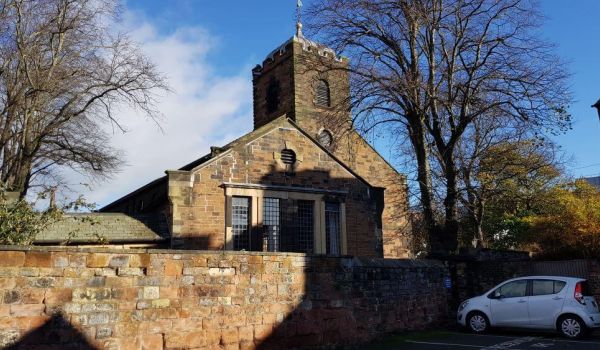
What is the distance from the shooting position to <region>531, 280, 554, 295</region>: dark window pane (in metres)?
13.0

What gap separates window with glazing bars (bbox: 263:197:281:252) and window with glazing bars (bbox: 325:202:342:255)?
228 centimetres

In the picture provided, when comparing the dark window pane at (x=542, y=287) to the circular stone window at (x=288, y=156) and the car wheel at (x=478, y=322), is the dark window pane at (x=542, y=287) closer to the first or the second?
the car wheel at (x=478, y=322)

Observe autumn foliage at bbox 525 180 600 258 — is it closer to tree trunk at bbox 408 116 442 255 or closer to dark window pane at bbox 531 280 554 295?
tree trunk at bbox 408 116 442 255

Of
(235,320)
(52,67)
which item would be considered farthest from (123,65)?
(235,320)

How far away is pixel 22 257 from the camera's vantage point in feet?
24.8

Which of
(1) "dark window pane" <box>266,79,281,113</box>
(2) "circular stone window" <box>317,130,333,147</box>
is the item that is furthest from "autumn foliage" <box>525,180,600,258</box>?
(1) "dark window pane" <box>266,79,281,113</box>

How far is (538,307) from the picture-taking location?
1295 cm

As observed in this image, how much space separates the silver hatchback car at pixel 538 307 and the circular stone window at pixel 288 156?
961 cm

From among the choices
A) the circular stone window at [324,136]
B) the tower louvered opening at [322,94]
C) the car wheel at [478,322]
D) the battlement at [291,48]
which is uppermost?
the battlement at [291,48]

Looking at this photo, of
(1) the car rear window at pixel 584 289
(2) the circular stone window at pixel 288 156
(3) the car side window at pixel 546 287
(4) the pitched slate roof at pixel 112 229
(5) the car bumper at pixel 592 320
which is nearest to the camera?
(5) the car bumper at pixel 592 320

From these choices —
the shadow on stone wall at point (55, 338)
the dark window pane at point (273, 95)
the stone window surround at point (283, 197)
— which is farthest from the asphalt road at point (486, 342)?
the dark window pane at point (273, 95)

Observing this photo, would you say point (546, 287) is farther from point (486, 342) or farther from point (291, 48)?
point (291, 48)

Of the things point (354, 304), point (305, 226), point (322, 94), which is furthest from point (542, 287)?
point (322, 94)

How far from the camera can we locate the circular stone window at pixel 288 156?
21344 millimetres
